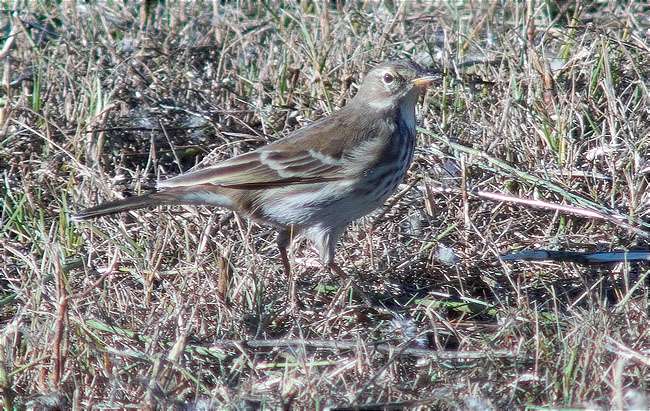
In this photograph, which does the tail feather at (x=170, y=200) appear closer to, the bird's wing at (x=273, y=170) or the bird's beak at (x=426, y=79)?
the bird's wing at (x=273, y=170)

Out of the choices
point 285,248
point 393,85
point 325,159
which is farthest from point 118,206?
point 393,85

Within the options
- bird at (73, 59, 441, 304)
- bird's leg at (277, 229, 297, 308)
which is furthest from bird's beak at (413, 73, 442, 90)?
bird's leg at (277, 229, 297, 308)

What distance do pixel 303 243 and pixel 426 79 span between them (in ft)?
3.54

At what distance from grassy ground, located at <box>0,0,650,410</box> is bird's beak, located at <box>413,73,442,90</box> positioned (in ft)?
1.68

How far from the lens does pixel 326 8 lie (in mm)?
6781

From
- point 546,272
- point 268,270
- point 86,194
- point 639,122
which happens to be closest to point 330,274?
point 268,270

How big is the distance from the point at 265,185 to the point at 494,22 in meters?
2.66

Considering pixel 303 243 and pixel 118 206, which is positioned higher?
pixel 118 206

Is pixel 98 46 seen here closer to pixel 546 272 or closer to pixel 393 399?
pixel 546 272

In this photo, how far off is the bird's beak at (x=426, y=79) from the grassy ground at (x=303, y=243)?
511mm

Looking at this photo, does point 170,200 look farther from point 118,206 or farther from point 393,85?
point 393,85

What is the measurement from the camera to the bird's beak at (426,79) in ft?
17.6

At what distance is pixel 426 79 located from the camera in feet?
17.6

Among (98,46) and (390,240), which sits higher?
(98,46)
